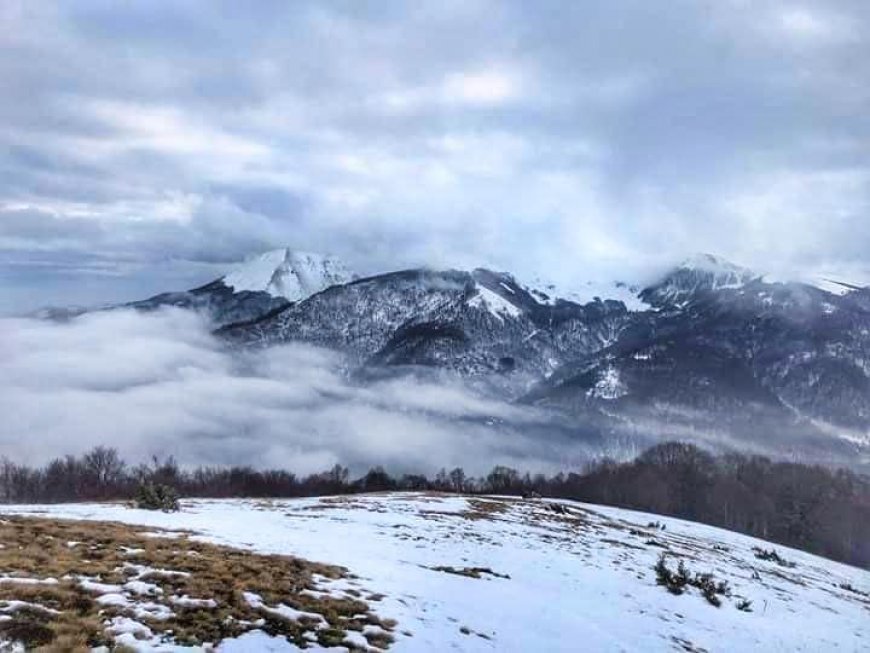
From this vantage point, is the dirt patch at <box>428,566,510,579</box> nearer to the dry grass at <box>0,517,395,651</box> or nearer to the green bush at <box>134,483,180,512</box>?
the dry grass at <box>0,517,395,651</box>

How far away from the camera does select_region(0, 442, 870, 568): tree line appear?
124375mm

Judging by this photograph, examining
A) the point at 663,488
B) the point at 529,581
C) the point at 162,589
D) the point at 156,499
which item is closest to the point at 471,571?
the point at 529,581

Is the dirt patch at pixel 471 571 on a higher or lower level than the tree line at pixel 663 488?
higher

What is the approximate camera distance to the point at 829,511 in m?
142

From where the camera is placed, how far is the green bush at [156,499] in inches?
1382

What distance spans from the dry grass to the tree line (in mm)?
93914

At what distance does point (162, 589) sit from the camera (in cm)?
1563

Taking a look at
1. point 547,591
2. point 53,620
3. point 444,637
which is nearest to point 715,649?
point 547,591

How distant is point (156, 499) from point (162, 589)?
21838mm

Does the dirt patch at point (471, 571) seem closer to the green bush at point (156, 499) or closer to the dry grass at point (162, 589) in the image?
the dry grass at point (162, 589)

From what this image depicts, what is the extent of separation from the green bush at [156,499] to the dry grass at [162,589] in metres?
12.0

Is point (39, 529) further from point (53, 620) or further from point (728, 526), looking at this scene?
point (728, 526)

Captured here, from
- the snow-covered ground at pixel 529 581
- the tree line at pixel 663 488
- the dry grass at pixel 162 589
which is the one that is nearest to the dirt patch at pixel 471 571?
the snow-covered ground at pixel 529 581

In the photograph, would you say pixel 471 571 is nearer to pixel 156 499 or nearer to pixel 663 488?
pixel 156 499
